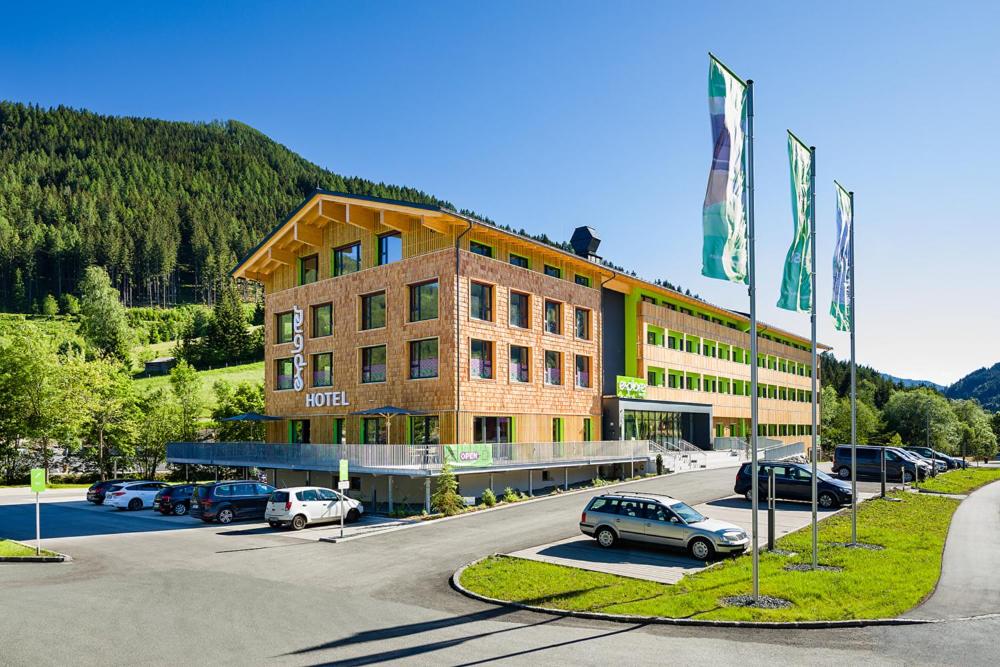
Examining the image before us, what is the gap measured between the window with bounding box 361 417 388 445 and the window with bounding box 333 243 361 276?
8399mm

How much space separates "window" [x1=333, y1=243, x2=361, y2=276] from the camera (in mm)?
40750

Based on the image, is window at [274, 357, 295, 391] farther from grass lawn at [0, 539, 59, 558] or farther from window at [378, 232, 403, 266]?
grass lawn at [0, 539, 59, 558]

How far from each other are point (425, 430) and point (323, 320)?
35.7 feet

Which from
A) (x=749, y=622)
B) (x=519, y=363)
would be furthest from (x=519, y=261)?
(x=749, y=622)

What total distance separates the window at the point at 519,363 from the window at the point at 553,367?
167 cm

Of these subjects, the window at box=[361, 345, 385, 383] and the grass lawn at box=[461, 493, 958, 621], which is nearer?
the grass lawn at box=[461, 493, 958, 621]

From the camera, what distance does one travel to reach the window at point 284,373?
44.9 metres

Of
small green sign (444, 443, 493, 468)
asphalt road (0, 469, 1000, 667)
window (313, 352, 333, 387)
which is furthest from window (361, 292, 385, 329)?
asphalt road (0, 469, 1000, 667)

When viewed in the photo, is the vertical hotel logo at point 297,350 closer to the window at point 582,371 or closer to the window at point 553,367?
the window at point 553,367

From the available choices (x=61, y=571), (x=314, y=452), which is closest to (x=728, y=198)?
(x=61, y=571)

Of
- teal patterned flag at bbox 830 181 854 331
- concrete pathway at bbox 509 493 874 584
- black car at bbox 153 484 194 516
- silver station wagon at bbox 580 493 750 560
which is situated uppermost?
teal patterned flag at bbox 830 181 854 331

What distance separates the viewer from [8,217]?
172750mm

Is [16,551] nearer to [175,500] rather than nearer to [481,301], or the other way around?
[175,500]

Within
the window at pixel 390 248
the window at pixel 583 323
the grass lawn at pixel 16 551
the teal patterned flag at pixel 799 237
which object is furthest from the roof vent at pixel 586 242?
the grass lawn at pixel 16 551
